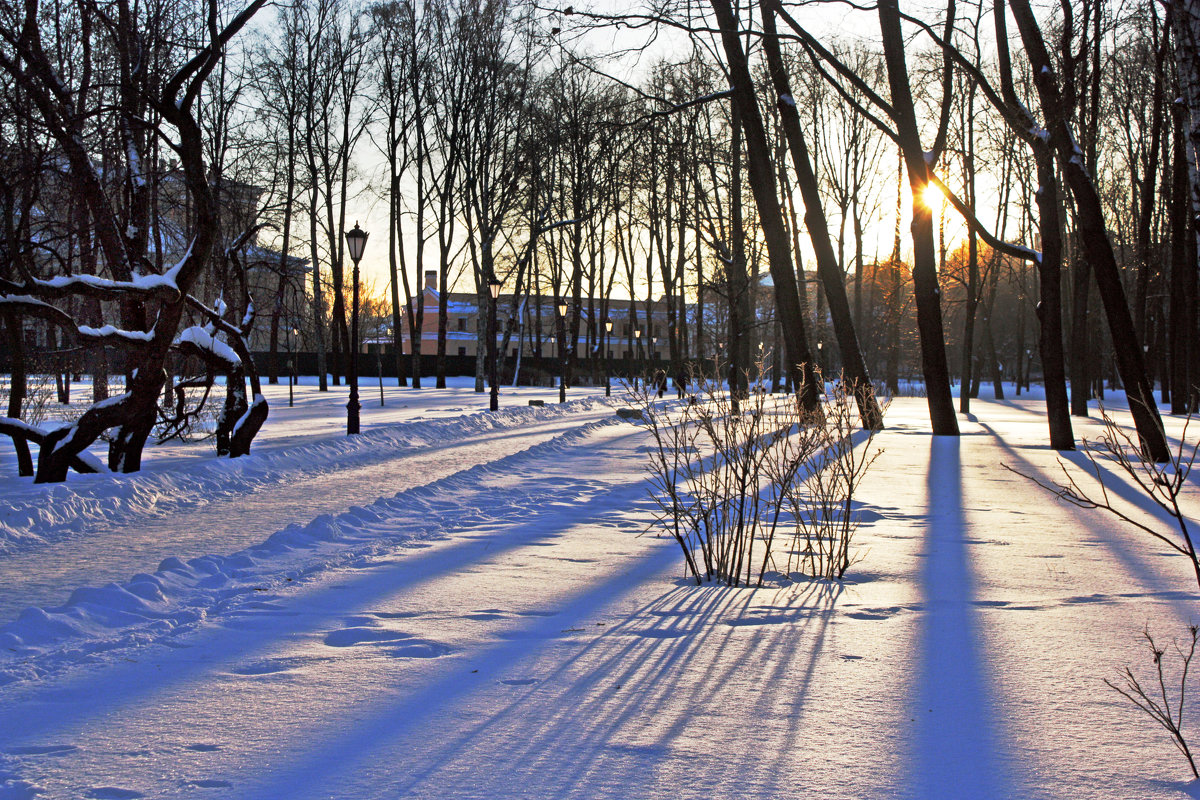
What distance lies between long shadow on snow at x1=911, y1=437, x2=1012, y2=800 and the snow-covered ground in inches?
0.6

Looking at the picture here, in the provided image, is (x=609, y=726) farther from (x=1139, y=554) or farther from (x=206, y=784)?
(x=1139, y=554)

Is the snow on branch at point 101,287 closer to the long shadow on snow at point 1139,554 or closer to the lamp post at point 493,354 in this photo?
the long shadow on snow at point 1139,554

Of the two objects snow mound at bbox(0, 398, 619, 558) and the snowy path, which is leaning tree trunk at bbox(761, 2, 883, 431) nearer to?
the snowy path

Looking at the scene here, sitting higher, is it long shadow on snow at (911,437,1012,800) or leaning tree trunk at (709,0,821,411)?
leaning tree trunk at (709,0,821,411)

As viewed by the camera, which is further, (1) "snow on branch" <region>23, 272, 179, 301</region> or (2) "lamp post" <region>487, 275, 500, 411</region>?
(2) "lamp post" <region>487, 275, 500, 411</region>

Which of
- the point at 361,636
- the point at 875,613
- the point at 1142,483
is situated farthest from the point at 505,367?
the point at 1142,483

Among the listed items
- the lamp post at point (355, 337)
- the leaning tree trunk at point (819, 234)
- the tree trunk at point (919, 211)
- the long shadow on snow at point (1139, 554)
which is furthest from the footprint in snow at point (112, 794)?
the leaning tree trunk at point (819, 234)

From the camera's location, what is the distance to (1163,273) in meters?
34.8

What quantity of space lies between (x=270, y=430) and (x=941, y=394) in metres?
11.6

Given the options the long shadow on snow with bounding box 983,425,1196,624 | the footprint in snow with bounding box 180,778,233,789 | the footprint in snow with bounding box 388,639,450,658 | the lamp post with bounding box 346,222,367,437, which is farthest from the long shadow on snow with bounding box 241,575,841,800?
the lamp post with bounding box 346,222,367,437

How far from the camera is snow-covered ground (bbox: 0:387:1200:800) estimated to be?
2.91 meters

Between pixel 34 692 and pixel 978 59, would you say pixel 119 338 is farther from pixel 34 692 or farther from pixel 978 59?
pixel 978 59

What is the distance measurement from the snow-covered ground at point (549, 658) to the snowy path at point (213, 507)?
0.06m

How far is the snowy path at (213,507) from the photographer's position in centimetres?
600
